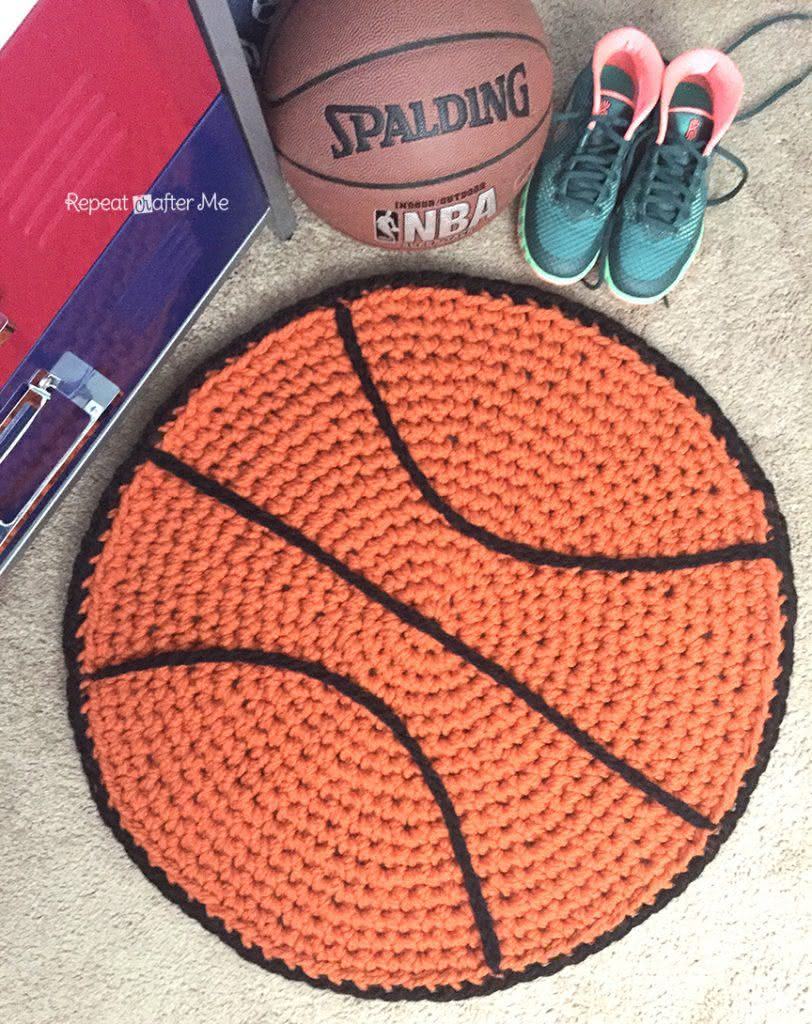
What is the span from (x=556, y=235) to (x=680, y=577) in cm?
39

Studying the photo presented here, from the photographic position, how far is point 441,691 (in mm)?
971

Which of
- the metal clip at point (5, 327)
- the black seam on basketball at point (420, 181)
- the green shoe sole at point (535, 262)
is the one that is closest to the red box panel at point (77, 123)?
the metal clip at point (5, 327)

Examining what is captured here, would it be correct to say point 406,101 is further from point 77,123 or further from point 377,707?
point 377,707

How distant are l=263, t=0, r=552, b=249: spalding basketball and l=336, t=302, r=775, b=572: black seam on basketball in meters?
0.20

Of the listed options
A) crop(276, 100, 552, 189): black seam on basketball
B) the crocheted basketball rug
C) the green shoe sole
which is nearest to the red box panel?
crop(276, 100, 552, 189): black seam on basketball

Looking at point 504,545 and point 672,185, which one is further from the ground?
point 672,185

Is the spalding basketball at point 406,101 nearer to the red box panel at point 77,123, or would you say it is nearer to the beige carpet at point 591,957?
the red box panel at point 77,123

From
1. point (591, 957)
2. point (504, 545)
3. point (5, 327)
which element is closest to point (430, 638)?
point (504, 545)

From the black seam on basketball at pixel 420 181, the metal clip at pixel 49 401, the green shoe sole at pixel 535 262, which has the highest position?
the green shoe sole at pixel 535 262

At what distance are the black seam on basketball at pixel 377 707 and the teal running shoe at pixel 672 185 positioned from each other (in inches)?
20.5

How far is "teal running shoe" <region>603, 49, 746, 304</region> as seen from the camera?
3.08 feet

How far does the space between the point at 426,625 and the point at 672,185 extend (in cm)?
53

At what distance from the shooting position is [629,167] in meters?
0.98

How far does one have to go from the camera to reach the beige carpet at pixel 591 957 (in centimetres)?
98
